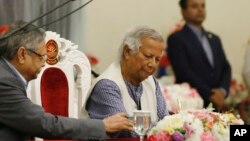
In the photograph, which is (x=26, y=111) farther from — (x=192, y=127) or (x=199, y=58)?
(x=199, y=58)

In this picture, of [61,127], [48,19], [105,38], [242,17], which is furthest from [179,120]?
[242,17]

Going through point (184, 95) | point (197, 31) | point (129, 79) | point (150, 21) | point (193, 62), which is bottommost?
point (129, 79)

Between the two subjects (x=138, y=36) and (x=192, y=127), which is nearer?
(x=192, y=127)

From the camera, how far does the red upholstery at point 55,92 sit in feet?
10.6

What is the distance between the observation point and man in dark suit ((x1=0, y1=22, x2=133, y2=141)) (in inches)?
91.4

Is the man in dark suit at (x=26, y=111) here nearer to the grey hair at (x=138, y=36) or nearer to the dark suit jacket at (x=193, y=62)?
the grey hair at (x=138, y=36)

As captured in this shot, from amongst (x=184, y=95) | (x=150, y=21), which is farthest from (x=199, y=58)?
(x=150, y=21)

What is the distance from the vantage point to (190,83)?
490 cm

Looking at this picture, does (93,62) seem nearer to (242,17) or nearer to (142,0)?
(142,0)

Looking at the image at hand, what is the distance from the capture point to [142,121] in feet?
7.72

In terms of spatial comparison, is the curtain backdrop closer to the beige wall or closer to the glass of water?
the beige wall

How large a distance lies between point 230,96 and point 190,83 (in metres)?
0.76

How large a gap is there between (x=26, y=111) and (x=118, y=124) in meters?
0.34

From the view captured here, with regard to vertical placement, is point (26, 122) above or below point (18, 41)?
below
